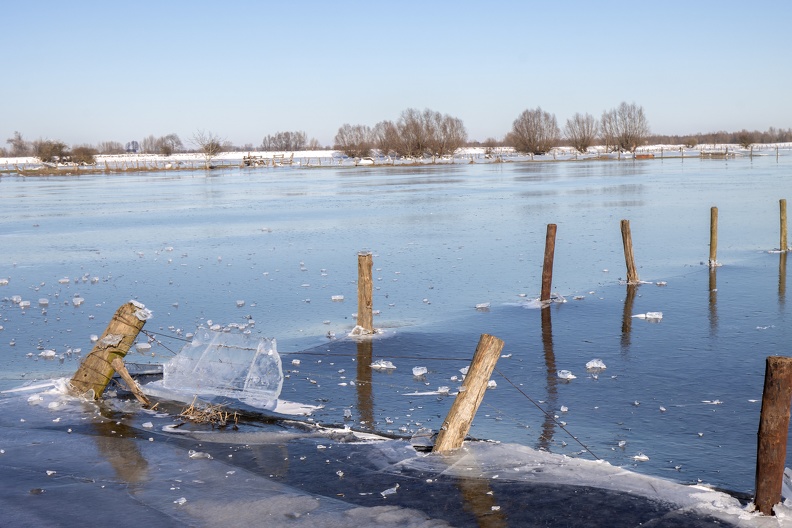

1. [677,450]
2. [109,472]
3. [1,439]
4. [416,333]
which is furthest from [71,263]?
[677,450]

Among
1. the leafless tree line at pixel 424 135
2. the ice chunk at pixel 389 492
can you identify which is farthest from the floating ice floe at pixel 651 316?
the leafless tree line at pixel 424 135

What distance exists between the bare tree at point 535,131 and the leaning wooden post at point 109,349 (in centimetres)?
12513

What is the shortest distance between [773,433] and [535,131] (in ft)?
419

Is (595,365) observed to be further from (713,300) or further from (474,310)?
(713,300)

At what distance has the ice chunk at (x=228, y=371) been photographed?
30.1ft

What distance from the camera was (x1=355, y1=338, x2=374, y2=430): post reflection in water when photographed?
8.74 metres

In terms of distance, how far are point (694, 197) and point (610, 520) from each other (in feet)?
110

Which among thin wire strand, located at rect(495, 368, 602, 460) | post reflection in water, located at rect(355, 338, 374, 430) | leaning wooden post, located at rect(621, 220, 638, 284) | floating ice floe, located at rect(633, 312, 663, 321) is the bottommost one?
thin wire strand, located at rect(495, 368, 602, 460)

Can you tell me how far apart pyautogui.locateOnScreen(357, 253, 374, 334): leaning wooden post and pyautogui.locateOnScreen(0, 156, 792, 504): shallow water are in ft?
1.43

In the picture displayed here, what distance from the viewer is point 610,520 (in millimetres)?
5887

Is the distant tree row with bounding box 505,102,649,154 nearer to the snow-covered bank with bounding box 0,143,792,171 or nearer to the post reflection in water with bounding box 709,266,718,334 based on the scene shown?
the snow-covered bank with bounding box 0,143,792,171

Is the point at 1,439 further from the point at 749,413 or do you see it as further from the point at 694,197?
the point at 694,197

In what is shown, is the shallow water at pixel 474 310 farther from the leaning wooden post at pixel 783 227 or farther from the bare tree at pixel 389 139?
the bare tree at pixel 389 139

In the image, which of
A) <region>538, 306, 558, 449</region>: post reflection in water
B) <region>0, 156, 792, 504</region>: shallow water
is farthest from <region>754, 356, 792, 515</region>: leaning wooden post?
<region>538, 306, 558, 449</region>: post reflection in water
